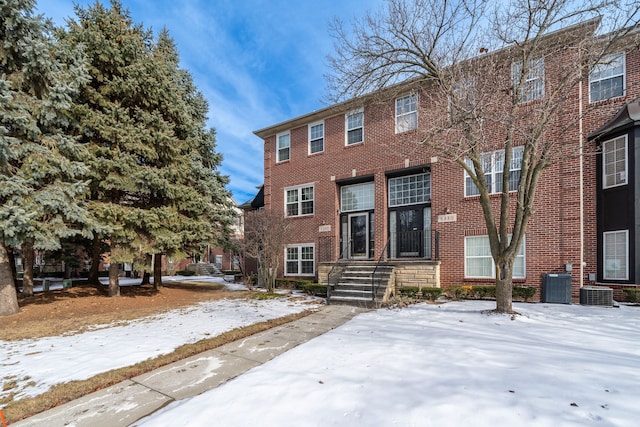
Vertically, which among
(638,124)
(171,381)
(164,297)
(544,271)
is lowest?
(164,297)

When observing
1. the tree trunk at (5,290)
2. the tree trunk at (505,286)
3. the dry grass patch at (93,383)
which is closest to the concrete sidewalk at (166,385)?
the dry grass patch at (93,383)

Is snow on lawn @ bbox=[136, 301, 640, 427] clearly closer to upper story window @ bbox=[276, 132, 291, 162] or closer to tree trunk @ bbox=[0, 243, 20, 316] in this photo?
tree trunk @ bbox=[0, 243, 20, 316]

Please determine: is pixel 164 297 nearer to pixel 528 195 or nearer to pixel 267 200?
pixel 267 200

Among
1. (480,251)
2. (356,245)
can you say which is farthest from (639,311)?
(356,245)

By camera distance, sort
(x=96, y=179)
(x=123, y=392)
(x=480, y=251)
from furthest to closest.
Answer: (x=480, y=251) → (x=96, y=179) → (x=123, y=392)

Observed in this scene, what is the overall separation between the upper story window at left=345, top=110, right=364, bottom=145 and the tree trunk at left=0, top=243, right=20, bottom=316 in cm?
1223

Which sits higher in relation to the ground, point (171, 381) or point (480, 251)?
point (480, 251)

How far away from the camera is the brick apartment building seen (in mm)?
8781

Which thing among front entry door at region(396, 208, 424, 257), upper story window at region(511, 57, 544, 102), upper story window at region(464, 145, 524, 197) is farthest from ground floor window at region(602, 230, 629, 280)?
front entry door at region(396, 208, 424, 257)

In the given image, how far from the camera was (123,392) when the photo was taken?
3688mm

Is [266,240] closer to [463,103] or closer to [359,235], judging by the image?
[359,235]

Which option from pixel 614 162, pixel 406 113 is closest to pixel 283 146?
pixel 406 113

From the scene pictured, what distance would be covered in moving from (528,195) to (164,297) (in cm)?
1221

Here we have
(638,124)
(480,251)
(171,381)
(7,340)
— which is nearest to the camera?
(171,381)
